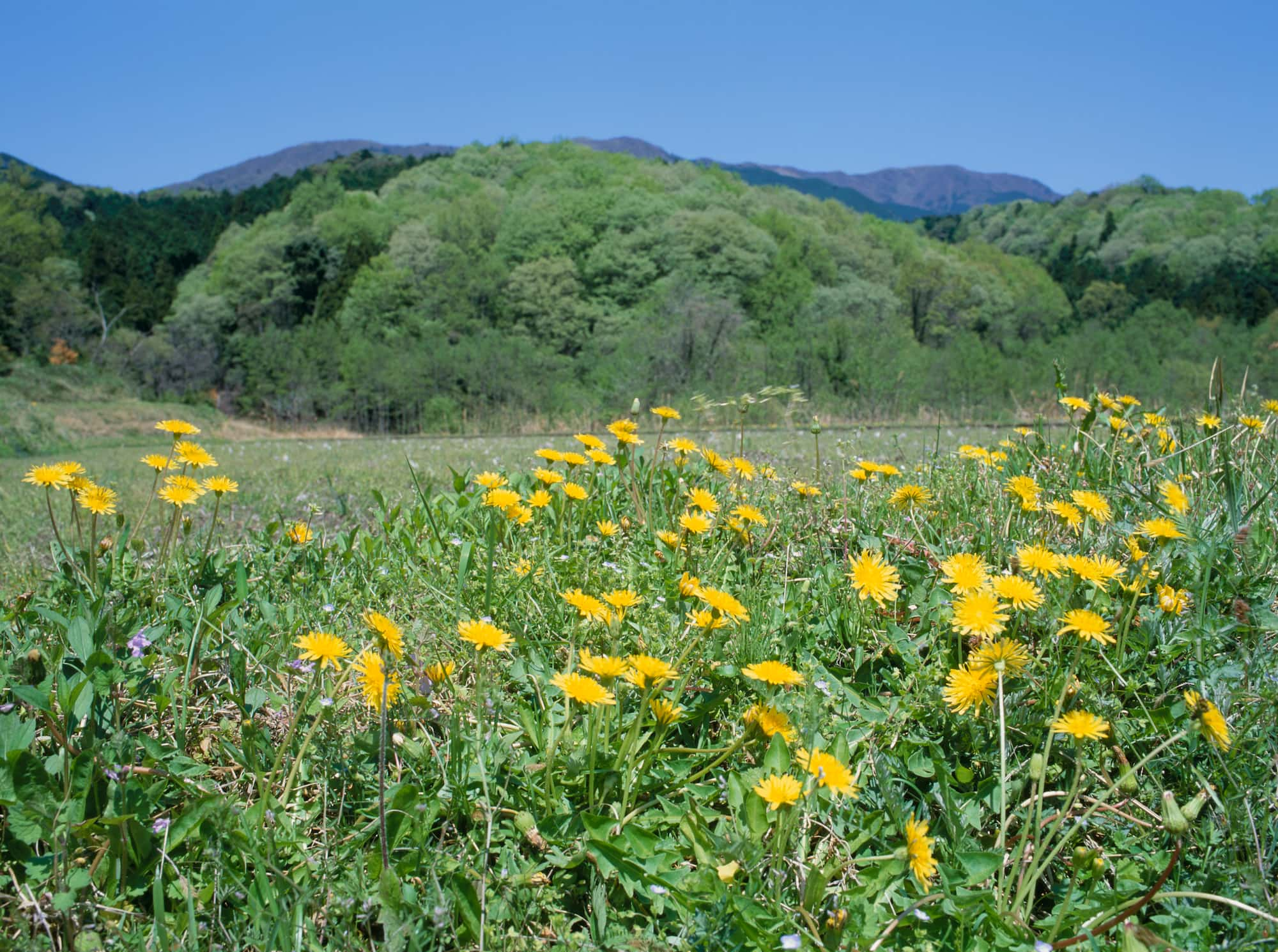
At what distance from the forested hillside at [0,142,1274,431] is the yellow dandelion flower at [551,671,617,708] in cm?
1522

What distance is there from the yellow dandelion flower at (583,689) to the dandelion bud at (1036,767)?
0.63 metres

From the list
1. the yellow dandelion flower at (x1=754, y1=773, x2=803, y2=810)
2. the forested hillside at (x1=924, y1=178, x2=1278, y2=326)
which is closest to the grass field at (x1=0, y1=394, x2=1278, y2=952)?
the yellow dandelion flower at (x1=754, y1=773, x2=803, y2=810)

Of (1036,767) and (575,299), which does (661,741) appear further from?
(575,299)

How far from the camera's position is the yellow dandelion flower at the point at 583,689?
4.15 feet

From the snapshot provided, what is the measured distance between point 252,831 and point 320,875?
0.14 meters

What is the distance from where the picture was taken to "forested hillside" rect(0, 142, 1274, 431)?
1978cm

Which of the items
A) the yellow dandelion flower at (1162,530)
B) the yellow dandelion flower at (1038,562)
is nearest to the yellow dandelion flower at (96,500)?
the yellow dandelion flower at (1038,562)

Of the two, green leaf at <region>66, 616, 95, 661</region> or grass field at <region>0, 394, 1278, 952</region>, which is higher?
green leaf at <region>66, 616, 95, 661</region>

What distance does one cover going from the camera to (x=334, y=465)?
7902 millimetres

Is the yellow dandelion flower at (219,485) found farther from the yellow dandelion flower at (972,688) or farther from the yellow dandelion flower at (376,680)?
the yellow dandelion flower at (972,688)

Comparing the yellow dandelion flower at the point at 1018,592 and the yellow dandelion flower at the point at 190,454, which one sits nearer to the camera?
the yellow dandelion flower at the point at 1018,592

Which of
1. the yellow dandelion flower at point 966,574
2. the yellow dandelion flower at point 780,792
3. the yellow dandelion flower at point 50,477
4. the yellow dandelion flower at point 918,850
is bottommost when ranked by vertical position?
the yellow dandelion flower at point 918,850

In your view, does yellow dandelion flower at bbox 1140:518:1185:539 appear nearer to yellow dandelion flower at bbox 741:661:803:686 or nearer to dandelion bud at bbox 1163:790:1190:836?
dandelion bud at bbox 1163:790:1190:836

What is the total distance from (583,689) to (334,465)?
23.9 ft
